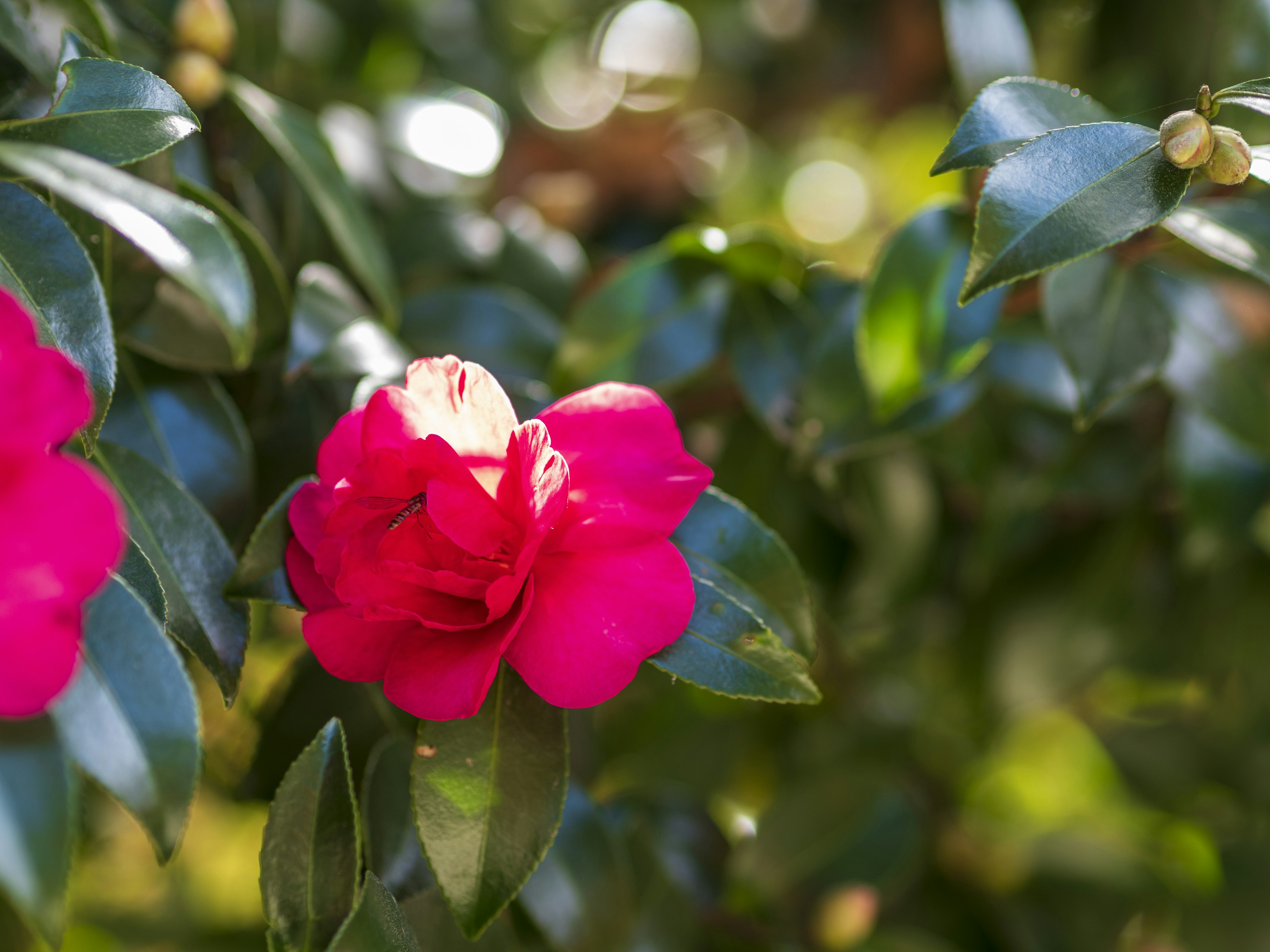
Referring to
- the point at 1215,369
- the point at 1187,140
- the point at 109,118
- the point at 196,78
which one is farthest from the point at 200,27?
the point at 1215,369

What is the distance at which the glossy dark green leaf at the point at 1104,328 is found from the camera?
21.8 inches

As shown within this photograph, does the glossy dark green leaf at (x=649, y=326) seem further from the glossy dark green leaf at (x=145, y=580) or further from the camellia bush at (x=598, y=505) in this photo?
the glossy dark green leaf at (x=145, y=580)

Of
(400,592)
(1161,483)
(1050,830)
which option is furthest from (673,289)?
(1050,830)

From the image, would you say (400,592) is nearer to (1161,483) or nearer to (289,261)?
(289,261)

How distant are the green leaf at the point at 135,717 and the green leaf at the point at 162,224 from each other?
12 cm

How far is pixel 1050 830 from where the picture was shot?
1.04 m

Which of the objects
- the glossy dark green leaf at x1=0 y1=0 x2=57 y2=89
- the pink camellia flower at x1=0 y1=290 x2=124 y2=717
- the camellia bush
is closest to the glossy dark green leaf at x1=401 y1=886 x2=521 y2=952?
the camellia bush

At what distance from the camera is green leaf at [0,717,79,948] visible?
281 millimetres

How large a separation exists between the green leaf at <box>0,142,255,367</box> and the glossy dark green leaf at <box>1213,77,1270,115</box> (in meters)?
0.45

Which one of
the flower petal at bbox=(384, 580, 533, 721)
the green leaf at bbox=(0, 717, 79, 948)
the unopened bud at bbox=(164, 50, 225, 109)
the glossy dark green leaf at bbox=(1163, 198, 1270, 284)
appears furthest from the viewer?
the unopened bud at bbox=(164, 50, 225, 109)

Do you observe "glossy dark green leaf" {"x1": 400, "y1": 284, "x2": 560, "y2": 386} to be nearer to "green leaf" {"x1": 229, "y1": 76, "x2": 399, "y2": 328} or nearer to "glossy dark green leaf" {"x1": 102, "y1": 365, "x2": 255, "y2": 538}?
"green leaf" {"x1": 229, "y1": 76, "x2": 399, "y2": 328}

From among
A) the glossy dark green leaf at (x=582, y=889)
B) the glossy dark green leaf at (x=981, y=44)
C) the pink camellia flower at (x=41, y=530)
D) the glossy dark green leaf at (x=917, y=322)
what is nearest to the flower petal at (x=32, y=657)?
the pink camellia flower at (x=41, y=530)

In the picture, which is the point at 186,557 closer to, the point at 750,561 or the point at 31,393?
the point at 31,393

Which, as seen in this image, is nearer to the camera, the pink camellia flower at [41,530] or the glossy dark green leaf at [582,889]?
the pink camellia flower at [41,530]
